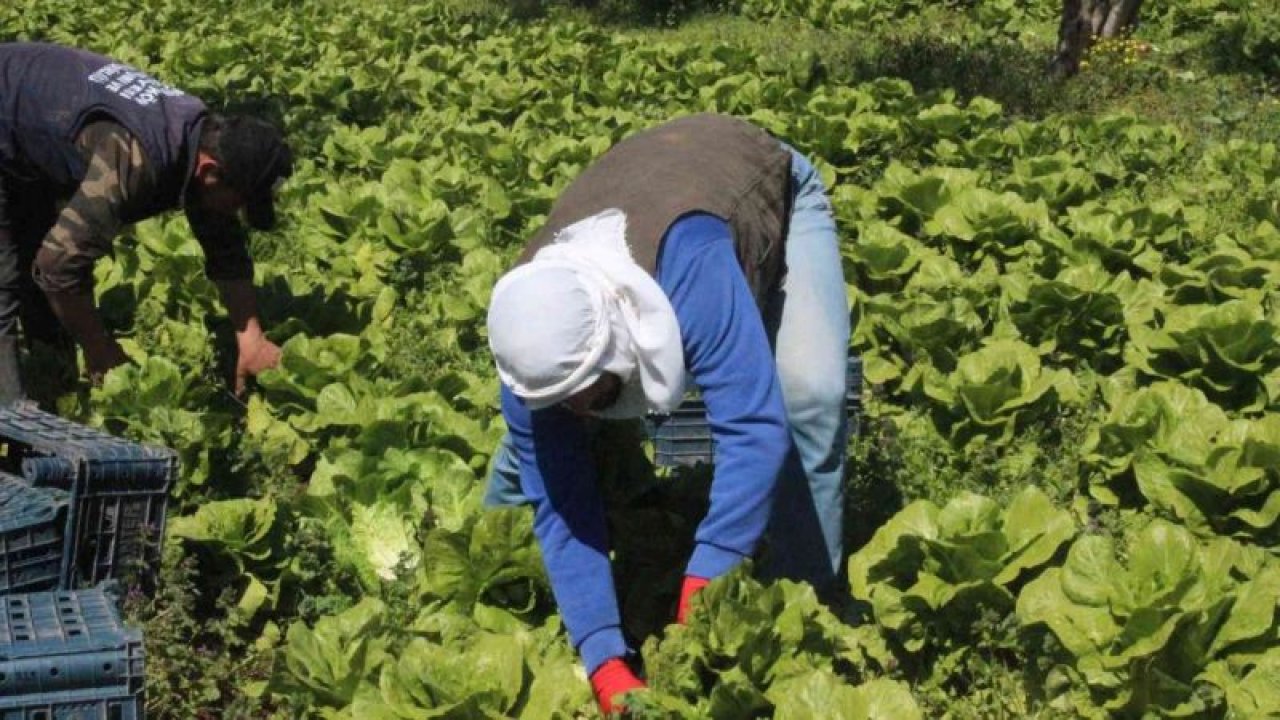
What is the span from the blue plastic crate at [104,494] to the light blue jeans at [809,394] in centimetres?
86

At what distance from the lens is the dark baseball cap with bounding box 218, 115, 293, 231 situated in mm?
4594

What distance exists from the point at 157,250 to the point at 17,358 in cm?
186

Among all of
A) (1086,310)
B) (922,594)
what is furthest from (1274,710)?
(1086,310)

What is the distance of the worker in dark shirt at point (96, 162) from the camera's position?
4570mm

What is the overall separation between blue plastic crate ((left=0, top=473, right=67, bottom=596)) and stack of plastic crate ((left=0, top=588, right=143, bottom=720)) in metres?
0.51

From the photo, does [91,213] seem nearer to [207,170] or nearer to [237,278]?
[207,170]

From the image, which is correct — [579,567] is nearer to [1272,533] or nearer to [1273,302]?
[1272,533]

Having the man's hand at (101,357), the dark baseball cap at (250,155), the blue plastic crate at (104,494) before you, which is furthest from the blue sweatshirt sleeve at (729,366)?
the man's hand at (101,357)

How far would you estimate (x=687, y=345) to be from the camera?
Result: 9.56 ft

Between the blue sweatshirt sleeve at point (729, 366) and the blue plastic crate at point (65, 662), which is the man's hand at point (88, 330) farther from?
the blue sweatshirt sleeve at point (729, 366)

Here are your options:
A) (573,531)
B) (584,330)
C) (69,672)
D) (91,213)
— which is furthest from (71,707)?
(91,213)

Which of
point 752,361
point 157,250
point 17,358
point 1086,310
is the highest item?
point 752,361

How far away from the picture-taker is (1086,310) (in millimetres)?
5816

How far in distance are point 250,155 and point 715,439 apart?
223 centimetres
